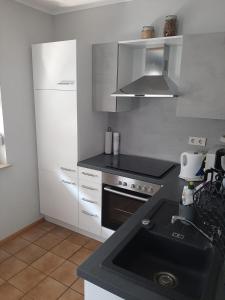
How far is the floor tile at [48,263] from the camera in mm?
2221

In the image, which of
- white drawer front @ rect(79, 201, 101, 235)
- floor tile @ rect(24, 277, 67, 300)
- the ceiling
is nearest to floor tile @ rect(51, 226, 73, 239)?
white drawer front @ rect(79, 201, 101, 235)

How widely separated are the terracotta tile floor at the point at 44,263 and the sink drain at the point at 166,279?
112cm

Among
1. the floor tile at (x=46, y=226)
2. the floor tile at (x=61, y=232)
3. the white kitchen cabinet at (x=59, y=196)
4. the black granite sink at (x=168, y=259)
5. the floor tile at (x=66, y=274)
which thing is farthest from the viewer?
the floor tile at (x=46, y=226)

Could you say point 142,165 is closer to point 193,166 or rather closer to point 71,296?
point 193,166

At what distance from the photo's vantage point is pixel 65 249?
251cm

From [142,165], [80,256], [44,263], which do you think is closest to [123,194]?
[142,165]

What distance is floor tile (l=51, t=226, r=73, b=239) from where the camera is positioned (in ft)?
9.04

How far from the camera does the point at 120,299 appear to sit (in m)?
0.91

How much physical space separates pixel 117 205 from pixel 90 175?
16.0 inches

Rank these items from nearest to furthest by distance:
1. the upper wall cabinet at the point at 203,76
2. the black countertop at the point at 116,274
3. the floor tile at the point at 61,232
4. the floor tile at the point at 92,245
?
1. the black countertop at the point at 116,274
2. the upper wall cabinet at the point at 203,76
3. the floor tile at the point at 92,245
4. the floor tile at the point at 61,232

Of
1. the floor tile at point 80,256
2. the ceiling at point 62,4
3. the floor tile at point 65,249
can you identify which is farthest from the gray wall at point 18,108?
the floor tile at point 80,256

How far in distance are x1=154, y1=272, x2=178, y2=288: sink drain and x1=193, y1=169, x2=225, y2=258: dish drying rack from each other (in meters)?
0.25

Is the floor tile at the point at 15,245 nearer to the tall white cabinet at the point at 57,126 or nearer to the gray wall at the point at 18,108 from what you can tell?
the gray wall at the point at 18,108

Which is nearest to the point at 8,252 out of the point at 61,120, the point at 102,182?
the point at 102,182
